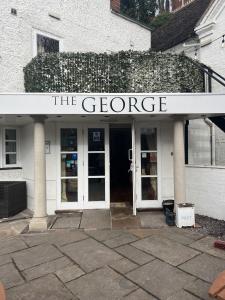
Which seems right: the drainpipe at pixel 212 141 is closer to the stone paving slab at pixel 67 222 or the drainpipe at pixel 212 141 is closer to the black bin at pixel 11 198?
the stone paving slab at pixel 67 222

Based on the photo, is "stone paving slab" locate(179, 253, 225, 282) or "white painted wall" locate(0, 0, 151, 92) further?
"white painted wall" locate(0, 0, 151, 92)

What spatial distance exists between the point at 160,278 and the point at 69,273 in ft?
4.70

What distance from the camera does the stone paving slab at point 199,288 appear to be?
341 cm

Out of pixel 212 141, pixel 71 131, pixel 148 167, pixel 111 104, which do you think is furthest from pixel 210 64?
pixel 71 131

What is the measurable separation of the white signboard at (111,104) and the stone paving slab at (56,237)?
277cm

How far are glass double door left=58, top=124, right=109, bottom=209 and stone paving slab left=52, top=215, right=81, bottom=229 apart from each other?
20.5 inches

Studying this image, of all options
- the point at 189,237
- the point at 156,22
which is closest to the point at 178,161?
the point at 189,237

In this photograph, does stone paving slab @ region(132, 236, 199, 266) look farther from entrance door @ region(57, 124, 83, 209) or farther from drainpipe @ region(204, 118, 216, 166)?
drainpipe @ region(204, 118, 216, 166)

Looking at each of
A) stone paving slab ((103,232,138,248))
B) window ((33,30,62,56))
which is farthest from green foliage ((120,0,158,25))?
stone paving slab ((103,232,138,248))

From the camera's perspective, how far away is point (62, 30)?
9000mm

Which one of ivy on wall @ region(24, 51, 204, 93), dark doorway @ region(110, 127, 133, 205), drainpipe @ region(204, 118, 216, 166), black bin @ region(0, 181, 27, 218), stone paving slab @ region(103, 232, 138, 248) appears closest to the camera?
stone paving slab @ region(103, 232, 138, 248)

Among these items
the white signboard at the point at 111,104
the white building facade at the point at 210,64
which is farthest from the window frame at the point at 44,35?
the white building facade at the point at 210,64

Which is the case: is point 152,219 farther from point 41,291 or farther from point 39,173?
point 41,291

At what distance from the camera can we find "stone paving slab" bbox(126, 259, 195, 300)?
354 cm
